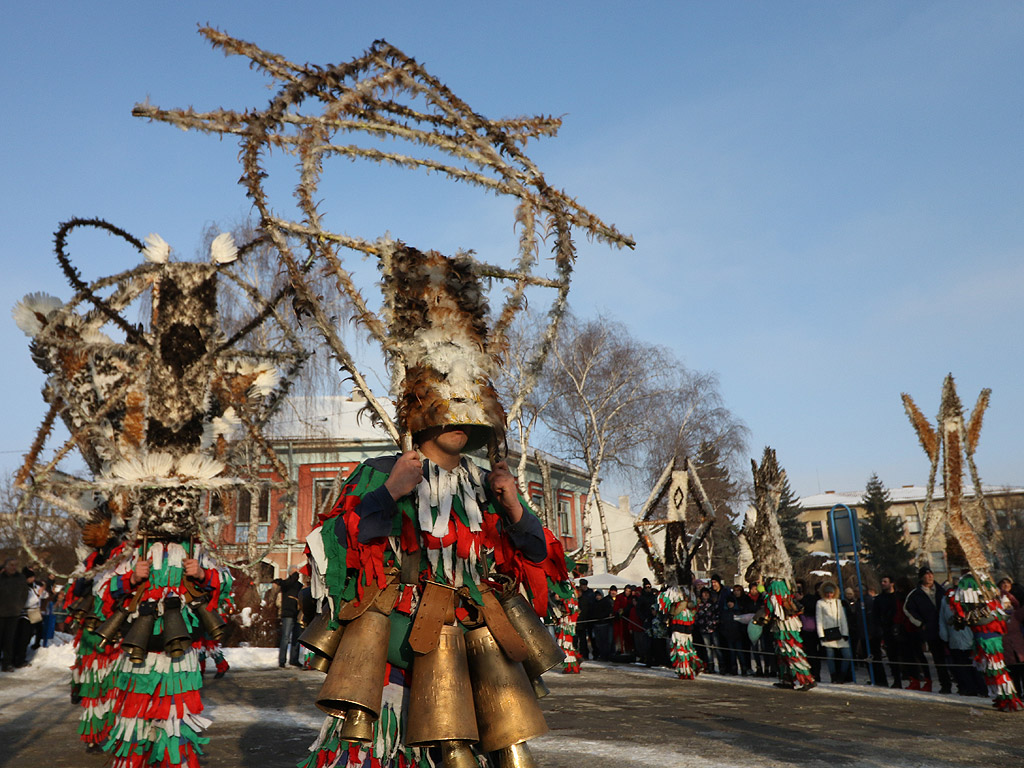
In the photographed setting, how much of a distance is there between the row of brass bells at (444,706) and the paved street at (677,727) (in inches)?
148

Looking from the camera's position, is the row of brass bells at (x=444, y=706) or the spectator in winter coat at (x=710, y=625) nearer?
the row of brass bells at (x=444, y=706)

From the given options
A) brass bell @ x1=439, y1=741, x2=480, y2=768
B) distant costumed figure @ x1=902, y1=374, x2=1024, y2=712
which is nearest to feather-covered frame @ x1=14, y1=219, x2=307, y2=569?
brass bell @ x1=439, y1=741, x2=480, y2=768

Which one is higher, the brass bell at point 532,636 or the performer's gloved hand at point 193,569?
the performer's gloved hand at point 193,569

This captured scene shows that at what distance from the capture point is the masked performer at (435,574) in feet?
8.68

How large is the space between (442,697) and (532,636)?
0.43 meters

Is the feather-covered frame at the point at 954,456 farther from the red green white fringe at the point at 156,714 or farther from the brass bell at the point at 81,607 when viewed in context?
the brass bell at the point at 81,607

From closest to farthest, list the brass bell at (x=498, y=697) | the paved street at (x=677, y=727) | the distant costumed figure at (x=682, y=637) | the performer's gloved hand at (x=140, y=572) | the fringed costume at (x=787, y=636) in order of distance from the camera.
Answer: the brass bell at (x=498, y=697) < the performer's gloved hand at (x=140, y=572) < the paved street at (x=677, y=727) < the fringed costume at (x=787, y=636) < the distant costumed figure at (x=682, y=637)

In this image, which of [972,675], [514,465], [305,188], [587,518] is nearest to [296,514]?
[514,465]

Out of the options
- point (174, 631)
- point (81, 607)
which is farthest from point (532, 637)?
point (81, 607)

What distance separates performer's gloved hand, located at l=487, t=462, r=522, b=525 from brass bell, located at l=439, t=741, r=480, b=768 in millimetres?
795

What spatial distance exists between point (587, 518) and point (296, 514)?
42.7ft

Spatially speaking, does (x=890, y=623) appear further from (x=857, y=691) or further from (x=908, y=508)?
(x=908, y=508)

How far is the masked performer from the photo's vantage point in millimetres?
2646

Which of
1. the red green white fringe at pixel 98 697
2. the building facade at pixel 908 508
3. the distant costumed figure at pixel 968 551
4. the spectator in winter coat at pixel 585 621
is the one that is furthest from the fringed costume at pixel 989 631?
the building facade at pixel 908 508
